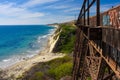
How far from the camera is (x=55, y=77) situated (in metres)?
27.2

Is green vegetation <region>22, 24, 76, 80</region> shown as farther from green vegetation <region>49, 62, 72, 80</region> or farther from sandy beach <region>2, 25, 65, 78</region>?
sandy beach <region>2, 25, 65, 78</region>

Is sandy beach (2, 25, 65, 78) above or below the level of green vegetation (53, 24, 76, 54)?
below

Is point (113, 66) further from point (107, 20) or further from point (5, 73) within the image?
point (5, 73)

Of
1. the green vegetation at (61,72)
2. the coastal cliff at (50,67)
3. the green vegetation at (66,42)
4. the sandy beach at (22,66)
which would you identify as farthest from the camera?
the green vegetation at (66,42)

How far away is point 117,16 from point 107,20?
104 centimetres

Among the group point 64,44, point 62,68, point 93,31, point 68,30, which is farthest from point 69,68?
point 68,30

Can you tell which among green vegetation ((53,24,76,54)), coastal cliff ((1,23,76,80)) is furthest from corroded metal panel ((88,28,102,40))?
green vegetation ((53,24,76,54))

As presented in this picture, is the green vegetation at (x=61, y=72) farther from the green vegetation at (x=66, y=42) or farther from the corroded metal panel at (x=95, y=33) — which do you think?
the green vegetation at (x=66, y=42)

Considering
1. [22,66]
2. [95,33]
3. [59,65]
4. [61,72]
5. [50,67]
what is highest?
[95,33]

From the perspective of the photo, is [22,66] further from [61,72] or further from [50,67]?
[61,72]

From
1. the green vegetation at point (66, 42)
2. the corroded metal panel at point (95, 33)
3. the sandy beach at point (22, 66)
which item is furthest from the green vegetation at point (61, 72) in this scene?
the green vegetation at point (66, 42)

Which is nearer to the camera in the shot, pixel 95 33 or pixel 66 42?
pixel 95 33

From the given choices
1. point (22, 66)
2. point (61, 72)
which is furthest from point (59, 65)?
point (22, 66)

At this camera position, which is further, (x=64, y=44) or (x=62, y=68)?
(x=64, y=44)
